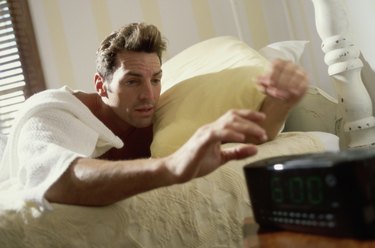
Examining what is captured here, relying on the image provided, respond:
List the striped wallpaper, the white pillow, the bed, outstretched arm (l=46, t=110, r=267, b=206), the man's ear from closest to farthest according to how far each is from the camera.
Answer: outstretched arm (l=46, t=110, r=267, b=206) → the bed → the man's ear → the white pillow → the striped wallpaper

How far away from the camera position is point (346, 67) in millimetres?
1142

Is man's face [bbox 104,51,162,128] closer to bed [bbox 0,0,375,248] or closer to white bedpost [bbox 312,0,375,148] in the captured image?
bed [bbox 0,0,375,248]

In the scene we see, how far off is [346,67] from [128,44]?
611 mm

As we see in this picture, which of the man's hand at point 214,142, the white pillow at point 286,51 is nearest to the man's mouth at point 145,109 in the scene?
the white pillow at point 286,51

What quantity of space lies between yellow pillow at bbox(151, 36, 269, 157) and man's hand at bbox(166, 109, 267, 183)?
1.38 ft

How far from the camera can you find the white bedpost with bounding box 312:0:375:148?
1.14m

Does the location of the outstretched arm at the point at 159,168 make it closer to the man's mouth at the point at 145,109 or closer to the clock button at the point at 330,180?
the clock button at the point at 330,180

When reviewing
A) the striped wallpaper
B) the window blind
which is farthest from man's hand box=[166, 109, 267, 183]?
the window blind

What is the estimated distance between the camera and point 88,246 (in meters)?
0.75

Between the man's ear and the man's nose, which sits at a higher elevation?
the man's ear

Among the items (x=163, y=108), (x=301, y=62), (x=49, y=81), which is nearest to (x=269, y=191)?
(x=163, y=108)

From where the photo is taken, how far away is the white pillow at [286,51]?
1543 millimetres

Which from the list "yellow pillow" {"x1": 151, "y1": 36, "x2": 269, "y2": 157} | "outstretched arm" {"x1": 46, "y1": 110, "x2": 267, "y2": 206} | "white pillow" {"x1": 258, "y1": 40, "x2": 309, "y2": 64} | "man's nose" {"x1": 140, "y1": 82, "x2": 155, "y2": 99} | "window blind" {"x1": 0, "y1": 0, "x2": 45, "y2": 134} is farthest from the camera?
"window blind" {"x1": 0, "y1": 0, "x2": 45, "y2": 134}

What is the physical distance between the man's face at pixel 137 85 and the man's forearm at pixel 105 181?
1.67 feet
